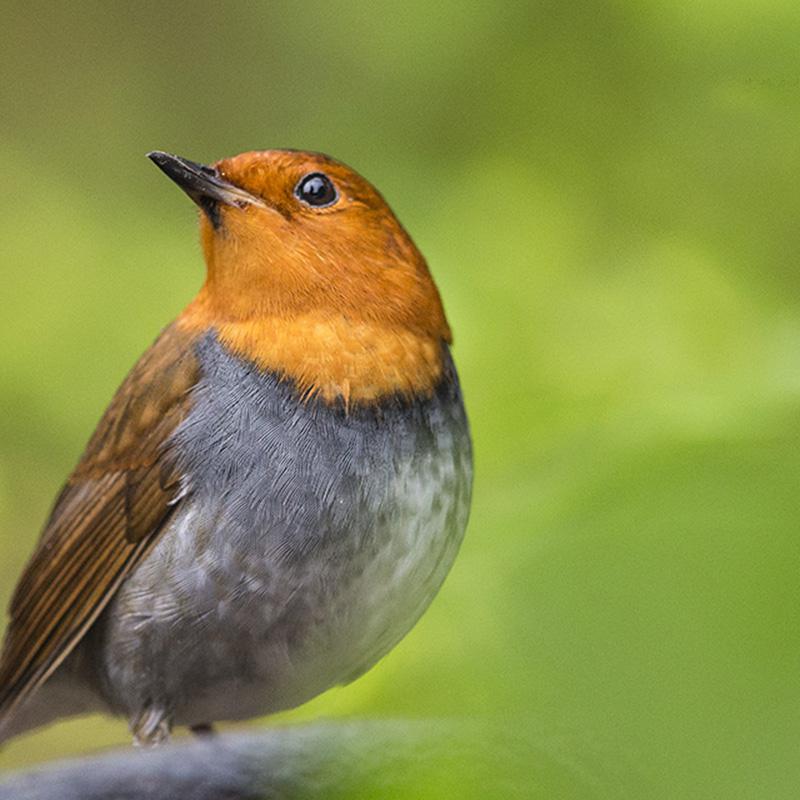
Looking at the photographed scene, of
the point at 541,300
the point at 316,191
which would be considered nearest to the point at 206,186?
the point at 316,191

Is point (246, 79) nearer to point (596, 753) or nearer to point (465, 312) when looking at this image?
point (465, 312)

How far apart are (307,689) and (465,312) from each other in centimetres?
96

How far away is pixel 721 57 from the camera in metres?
2.49

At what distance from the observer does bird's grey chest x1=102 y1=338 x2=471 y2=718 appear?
2807 millimetres

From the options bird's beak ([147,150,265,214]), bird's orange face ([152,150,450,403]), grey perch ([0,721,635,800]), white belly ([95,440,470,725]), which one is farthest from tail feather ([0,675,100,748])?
bird's beak ([147,150,265,214])

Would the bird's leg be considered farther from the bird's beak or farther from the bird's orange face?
the bird's beak

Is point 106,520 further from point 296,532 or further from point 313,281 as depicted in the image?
point 313,281

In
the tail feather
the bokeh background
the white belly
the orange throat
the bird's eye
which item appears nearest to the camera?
the bokeh background

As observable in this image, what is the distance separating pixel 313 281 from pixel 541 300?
0.56 meters

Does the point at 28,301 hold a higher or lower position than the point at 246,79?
lower

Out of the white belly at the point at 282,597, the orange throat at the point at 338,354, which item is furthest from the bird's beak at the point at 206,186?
the white belly at the point at 282,597

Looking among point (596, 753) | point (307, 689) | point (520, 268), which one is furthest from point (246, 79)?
point (596, 753)

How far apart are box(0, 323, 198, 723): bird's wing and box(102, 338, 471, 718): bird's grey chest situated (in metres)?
0.09

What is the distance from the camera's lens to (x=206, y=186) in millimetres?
3000
